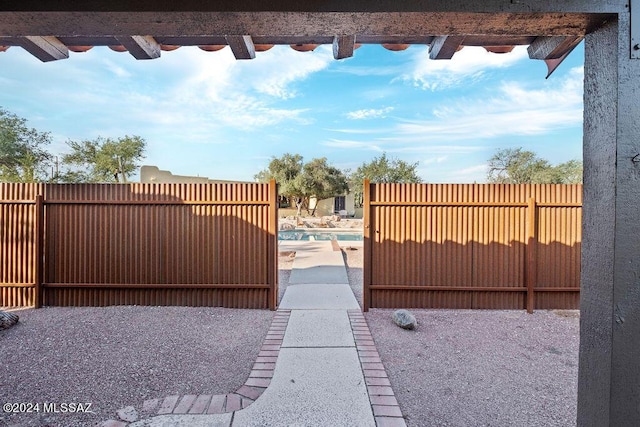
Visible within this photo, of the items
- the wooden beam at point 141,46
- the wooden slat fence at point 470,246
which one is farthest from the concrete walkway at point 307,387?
the wooden beam at point 141,46

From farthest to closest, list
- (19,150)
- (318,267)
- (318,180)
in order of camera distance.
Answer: (318,180) → (19,150) → (318,267)

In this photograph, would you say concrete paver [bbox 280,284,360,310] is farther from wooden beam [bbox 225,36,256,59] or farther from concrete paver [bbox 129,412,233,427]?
wooden beam [bbox 225,36,256,59]

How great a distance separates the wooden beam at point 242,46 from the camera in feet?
5.70

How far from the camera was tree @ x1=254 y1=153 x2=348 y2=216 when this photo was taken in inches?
880

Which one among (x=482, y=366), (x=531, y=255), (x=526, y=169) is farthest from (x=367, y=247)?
(x=526, y=169)

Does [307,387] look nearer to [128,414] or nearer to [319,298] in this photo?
[128,414]

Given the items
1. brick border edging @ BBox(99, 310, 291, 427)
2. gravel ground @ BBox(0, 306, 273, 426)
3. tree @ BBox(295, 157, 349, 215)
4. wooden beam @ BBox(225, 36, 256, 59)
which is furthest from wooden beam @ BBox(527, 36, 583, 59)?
tree @ BBox(295, 157, 349, 215)

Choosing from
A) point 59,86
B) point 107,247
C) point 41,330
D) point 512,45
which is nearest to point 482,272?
point 512,45

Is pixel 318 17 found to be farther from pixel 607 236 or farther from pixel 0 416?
pixel 0 416

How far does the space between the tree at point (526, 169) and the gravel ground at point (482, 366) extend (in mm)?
22527

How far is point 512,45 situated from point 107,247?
5717 millimetres

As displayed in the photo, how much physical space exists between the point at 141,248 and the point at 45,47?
3520 millimetres

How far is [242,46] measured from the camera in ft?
5.95

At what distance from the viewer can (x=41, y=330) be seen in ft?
12.4
